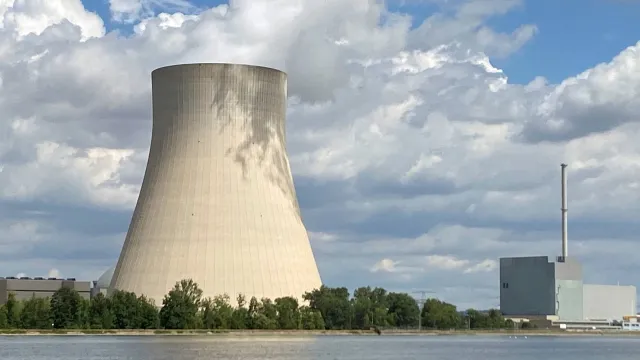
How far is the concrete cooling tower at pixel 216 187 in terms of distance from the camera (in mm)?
52094

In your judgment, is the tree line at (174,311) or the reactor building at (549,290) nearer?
the tree line at (174,311)

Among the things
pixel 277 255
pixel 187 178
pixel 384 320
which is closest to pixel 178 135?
pixel 187 178

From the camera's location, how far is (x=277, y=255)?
54.1 meters

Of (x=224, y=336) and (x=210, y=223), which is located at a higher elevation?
(x=210, y=223)

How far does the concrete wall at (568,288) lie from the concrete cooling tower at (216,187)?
149 ft

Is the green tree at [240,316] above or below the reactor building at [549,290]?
below

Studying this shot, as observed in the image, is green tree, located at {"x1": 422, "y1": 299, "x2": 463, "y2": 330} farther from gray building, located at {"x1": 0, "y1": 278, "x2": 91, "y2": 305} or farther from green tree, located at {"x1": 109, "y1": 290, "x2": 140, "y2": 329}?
green tree, located at {"x1": 109, "y1": 290, "x2": 140, "y2": 329}

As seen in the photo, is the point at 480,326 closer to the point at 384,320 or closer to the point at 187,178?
the point at 384,320

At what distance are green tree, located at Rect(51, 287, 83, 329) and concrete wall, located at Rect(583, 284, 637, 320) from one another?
54.4 metres

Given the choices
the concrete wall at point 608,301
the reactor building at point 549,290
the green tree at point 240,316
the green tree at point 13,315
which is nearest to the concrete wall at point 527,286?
the reactor building at point 549,290

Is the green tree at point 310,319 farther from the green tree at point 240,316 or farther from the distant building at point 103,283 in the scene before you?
the distant building at point 103,283

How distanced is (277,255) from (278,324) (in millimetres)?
3930

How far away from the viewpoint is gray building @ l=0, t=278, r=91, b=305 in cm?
8600

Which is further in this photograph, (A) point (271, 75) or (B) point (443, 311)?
(B) point (443, 311)
